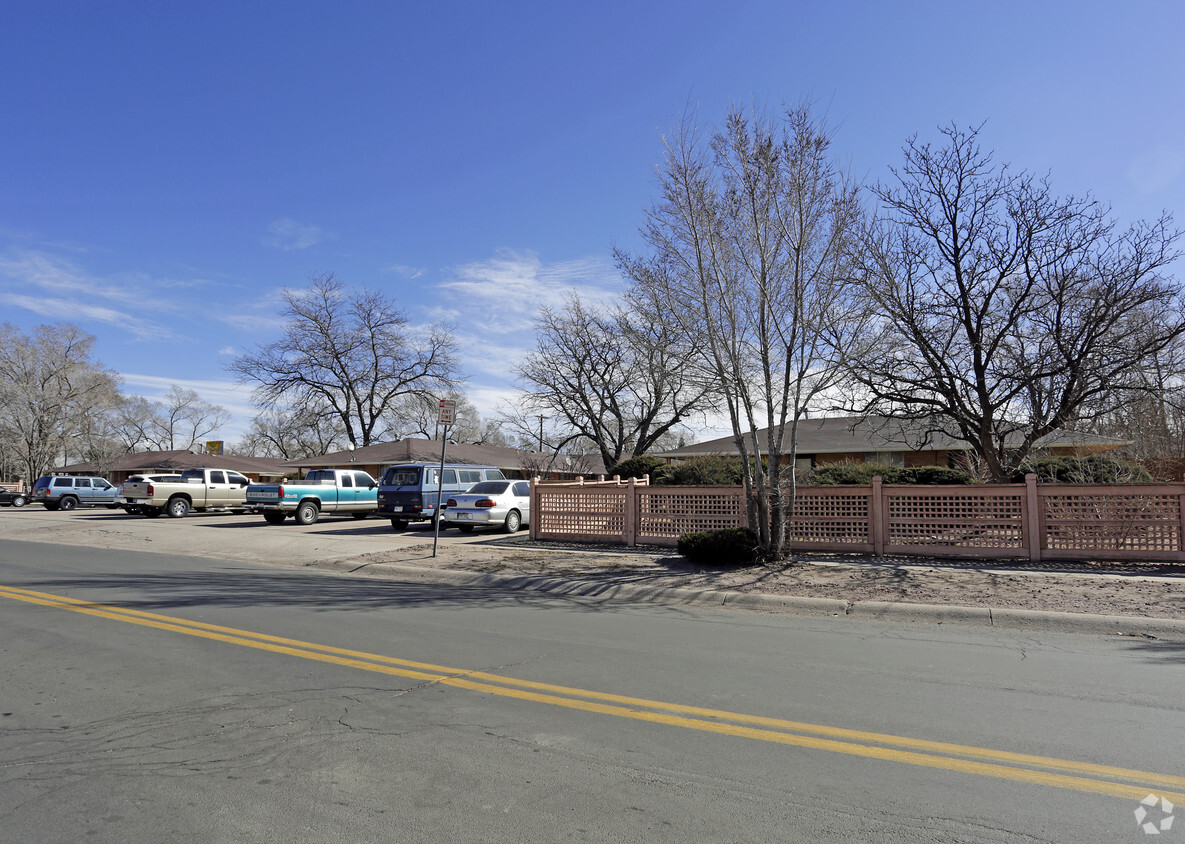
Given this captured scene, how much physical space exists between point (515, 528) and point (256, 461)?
159ft

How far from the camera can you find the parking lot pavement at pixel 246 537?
16703 millimetres

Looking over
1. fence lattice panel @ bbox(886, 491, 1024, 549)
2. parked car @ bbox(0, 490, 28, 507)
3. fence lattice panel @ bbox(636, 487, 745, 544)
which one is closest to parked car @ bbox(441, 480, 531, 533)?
fence lattice panel @ bbox(636, 487, 745, 544)

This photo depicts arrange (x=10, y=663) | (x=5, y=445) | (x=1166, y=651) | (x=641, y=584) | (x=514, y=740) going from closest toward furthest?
(x=514, y=740) < (x=10, y=663) < (x=1166, y=651) < (x=641, y=584) < (x=5, y=445)

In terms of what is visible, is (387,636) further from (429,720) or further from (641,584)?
(641,584)

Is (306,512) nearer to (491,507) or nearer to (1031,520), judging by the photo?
(491,507)

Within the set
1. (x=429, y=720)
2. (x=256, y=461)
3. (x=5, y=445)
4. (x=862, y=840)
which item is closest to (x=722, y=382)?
(x=429, y=720)

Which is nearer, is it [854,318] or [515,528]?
[854,318]

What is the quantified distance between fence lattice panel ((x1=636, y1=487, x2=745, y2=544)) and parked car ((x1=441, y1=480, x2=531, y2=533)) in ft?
13.8

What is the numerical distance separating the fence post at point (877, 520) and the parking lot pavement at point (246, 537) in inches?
331

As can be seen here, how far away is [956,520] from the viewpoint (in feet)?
43.2

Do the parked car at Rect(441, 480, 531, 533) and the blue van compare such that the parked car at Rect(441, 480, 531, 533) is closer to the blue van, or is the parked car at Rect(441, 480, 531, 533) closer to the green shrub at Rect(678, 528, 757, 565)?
the blue van

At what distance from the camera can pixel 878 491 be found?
13.7 m

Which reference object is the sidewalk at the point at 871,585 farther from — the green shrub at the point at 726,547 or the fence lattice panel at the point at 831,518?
the fence lattice panel at the point at 831,518

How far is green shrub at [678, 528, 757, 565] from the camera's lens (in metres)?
12.4
